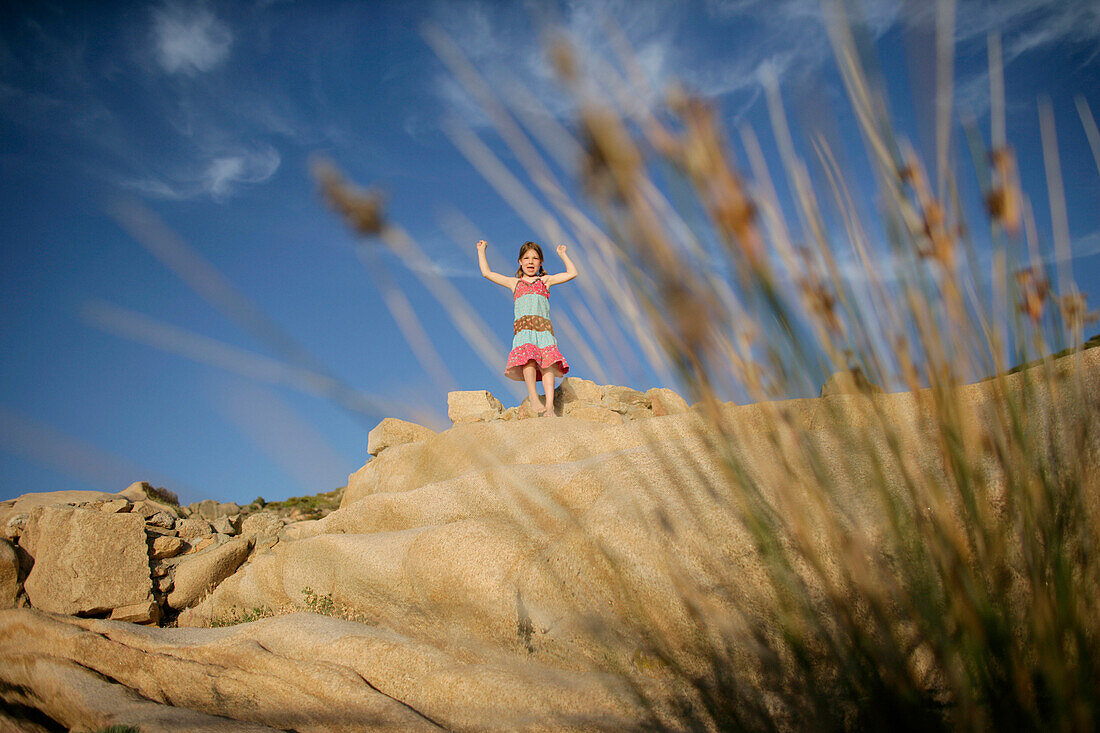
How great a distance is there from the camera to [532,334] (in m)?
7.71

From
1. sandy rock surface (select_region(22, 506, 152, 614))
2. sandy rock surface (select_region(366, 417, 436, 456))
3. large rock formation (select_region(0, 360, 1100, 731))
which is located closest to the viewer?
large rock formation (select_region(0, 360, 1100, 731))

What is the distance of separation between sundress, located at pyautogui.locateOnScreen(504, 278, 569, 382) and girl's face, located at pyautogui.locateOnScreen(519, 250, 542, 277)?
17cm

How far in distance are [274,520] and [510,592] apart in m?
5.15

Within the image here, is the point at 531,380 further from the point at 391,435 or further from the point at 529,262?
the point at 391,435

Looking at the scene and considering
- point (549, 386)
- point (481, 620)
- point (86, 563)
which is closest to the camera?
point (481, 620)

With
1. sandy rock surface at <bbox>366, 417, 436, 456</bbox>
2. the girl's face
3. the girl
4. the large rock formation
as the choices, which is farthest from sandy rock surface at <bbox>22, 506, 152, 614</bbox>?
the girl's face

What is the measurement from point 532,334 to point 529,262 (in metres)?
0.98

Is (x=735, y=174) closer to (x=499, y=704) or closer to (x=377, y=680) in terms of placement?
(x=499, y=704)

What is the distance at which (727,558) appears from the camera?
251 centimetres

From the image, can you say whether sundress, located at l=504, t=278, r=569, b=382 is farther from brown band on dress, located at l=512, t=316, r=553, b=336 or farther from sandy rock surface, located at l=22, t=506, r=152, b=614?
sandy rock surface, located at l=22, t=506, r=152, b=614

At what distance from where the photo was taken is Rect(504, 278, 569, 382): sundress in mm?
7648

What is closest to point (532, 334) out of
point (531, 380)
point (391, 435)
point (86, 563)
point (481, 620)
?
point (531, 380)

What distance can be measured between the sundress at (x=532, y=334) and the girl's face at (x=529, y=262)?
17cm

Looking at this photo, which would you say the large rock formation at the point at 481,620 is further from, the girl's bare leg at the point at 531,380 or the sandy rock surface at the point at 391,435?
the sandy rock surface at the point at 391,435
